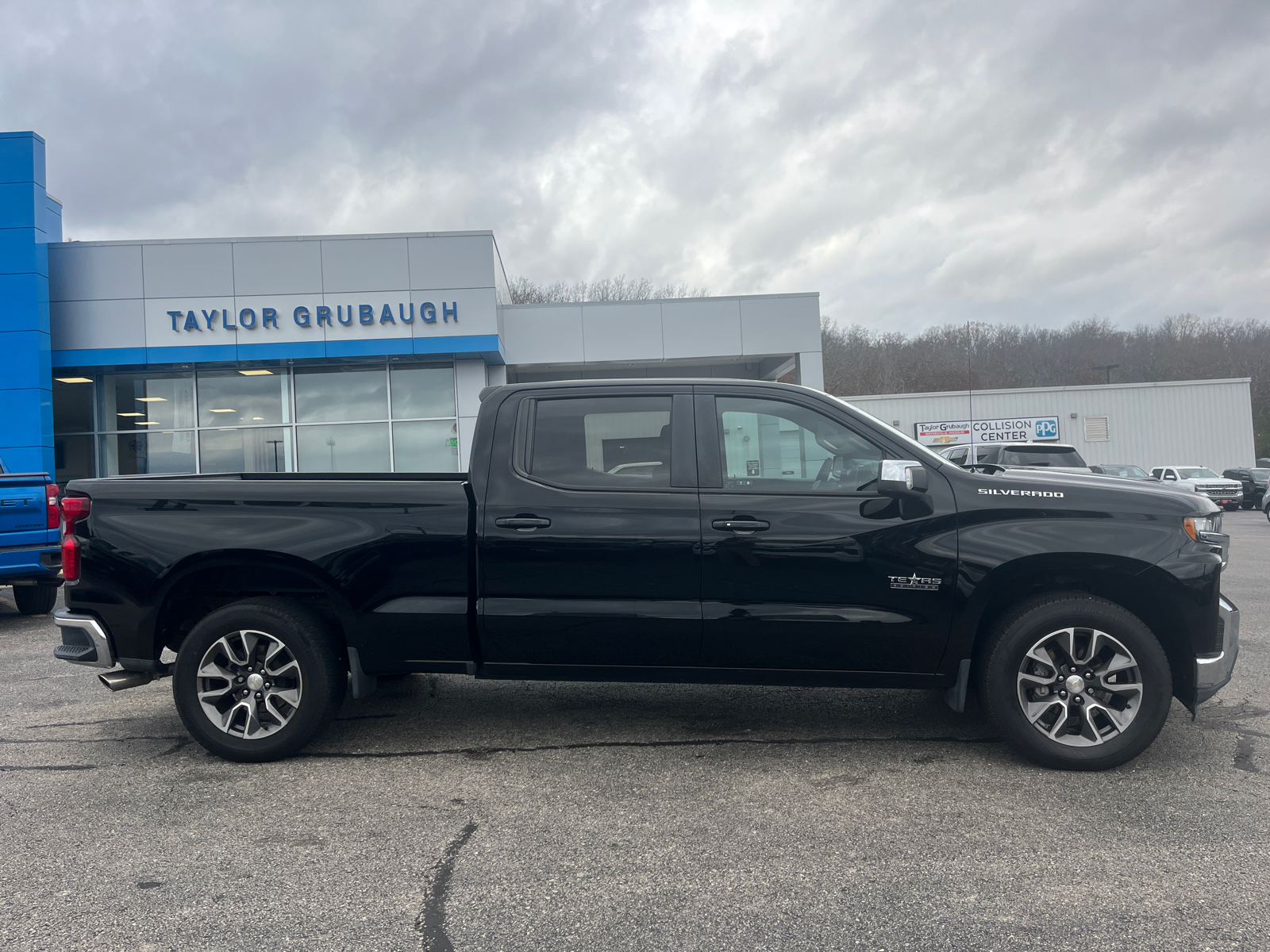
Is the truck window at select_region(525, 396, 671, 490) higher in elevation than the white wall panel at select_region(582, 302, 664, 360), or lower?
lower

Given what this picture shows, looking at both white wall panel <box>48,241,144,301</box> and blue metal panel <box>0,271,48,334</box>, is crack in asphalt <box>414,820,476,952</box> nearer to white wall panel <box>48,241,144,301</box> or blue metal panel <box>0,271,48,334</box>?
white wall panel <box>48,241,144,301</box>

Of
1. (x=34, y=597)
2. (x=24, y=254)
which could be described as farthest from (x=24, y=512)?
(x=24, y=254)

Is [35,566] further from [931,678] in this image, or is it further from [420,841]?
[931,678]

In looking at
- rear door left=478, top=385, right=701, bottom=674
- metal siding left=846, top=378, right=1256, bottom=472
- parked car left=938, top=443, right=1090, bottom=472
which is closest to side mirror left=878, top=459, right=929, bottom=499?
rear door left=478, top=385, right=701, bottom=674

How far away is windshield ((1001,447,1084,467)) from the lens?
45.4ft

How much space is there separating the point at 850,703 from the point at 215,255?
680 inches

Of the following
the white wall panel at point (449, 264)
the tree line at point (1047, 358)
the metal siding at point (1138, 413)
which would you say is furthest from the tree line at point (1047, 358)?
the white wall panel at point (449, 264)

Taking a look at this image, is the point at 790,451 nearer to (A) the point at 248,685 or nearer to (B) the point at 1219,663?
(B) the point at 1219,663

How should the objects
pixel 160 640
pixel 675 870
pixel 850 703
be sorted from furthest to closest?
pixel 850 703
pixel 160 640
pixel 675 870

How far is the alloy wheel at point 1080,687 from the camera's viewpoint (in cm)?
400

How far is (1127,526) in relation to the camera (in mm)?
4004

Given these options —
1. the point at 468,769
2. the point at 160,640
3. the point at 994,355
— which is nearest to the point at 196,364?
the point at 160,640

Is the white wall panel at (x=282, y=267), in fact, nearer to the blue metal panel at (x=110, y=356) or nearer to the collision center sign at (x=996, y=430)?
the blue metal panel at (x=110, y=356)

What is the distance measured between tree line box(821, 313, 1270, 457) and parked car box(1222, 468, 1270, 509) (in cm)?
3578
